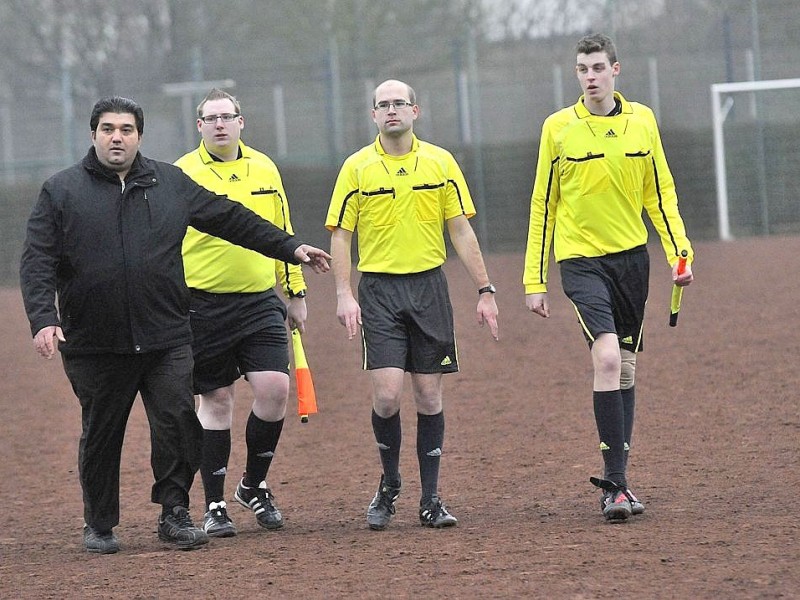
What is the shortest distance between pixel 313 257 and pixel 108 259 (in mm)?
855

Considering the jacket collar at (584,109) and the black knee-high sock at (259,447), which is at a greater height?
the jacket collar at (584,109)

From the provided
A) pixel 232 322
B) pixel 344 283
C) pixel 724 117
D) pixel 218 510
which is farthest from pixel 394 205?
pixel 724 117

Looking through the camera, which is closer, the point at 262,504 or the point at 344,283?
the point at 344,283

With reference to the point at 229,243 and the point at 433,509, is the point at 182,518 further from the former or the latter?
the point at 229,243

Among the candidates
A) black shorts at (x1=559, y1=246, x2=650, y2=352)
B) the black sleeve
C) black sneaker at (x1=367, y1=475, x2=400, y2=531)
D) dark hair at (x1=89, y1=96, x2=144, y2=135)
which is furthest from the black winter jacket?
black shorts at (x1=559, y1=246, x2=650, y2=352)

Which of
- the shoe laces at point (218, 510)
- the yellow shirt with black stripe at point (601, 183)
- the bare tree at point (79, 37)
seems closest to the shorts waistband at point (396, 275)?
the yellow shirt with black stripe at point (601, 183)

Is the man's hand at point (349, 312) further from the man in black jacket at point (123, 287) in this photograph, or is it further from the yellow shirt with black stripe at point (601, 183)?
the yellow shirt with black stripe at point (601, 183)

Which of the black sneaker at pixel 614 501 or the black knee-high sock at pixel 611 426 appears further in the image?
the black knee-high sock at pixel 611 426

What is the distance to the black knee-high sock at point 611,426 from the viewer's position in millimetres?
6039

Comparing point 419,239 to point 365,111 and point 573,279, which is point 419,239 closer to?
point 573,279

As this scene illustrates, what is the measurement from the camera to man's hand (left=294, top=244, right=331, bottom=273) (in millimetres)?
6020

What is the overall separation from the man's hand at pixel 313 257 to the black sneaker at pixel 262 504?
112cm

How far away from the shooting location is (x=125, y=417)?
20.0ft

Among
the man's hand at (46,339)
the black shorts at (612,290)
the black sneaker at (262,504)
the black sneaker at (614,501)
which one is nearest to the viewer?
the man's hand at (46,339)
